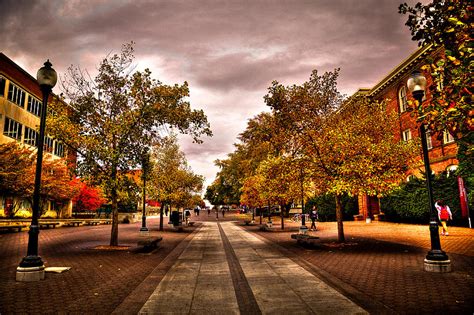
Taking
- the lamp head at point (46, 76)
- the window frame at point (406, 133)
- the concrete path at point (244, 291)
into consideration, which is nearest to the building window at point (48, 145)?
the lamp head at point (46, 76)

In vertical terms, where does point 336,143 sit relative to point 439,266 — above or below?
above

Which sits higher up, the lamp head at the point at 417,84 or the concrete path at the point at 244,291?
the lamp head at the point at 417,84

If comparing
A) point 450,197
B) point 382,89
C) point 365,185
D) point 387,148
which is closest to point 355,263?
point 365,185

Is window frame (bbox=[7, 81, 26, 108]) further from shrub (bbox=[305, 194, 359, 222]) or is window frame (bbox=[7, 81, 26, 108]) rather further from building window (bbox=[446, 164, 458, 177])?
building window (bbox=[446, 164, 458, 177])

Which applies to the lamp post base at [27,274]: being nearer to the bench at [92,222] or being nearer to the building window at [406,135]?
the bench at [92,222]

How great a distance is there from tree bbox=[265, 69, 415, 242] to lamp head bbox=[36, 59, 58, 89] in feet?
29.4

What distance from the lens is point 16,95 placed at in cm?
3192

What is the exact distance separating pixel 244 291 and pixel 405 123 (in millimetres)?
29587

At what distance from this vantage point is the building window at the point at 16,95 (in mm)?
30984

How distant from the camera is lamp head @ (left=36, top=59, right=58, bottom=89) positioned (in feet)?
27.6

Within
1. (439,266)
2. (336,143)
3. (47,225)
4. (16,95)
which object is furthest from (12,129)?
(439,266)

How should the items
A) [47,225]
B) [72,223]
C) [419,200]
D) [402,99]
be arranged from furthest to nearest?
[72,223] → [402,99] → [47,225] → [419,200]

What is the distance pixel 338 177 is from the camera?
12758 millimetres

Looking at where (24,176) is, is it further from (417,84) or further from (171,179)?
(417,84)
